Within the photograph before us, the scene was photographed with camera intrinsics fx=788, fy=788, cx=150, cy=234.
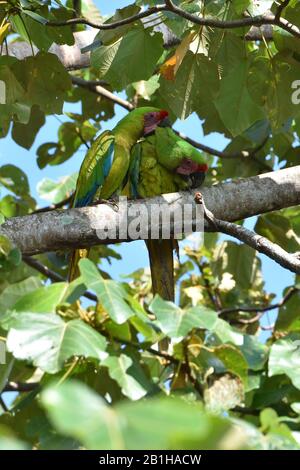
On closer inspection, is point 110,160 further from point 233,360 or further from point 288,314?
point 233,360

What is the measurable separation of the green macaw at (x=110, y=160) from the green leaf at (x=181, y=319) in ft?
6.92

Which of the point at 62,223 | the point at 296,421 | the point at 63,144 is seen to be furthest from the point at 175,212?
the point at 63,144

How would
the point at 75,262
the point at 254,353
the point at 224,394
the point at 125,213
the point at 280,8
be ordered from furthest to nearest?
the point at 75,262, the point at 125,213, the point at 280,8, the point at 254,353, the point at 224,394

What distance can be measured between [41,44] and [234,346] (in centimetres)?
189

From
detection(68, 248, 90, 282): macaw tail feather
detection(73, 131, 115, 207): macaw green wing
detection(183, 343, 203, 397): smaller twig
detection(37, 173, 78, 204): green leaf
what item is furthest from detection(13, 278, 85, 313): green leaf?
detection(37, 173, 78, 204): green leaf

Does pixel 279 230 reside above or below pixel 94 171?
below

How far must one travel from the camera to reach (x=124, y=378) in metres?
2.02

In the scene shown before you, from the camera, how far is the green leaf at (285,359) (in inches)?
91.4

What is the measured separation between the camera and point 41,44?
3537mm

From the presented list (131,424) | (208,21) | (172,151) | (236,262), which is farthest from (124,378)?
(236,262)

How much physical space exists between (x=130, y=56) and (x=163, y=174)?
31.4 inches

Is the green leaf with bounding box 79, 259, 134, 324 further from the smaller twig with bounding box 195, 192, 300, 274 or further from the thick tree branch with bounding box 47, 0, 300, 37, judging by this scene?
the thick tree branch with bounding box 47, 0, 300, 37

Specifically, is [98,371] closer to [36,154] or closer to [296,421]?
[296,421]

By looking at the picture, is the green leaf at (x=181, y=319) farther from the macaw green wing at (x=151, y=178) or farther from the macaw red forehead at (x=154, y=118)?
the macaw red forehead at (x=154, y=118)
